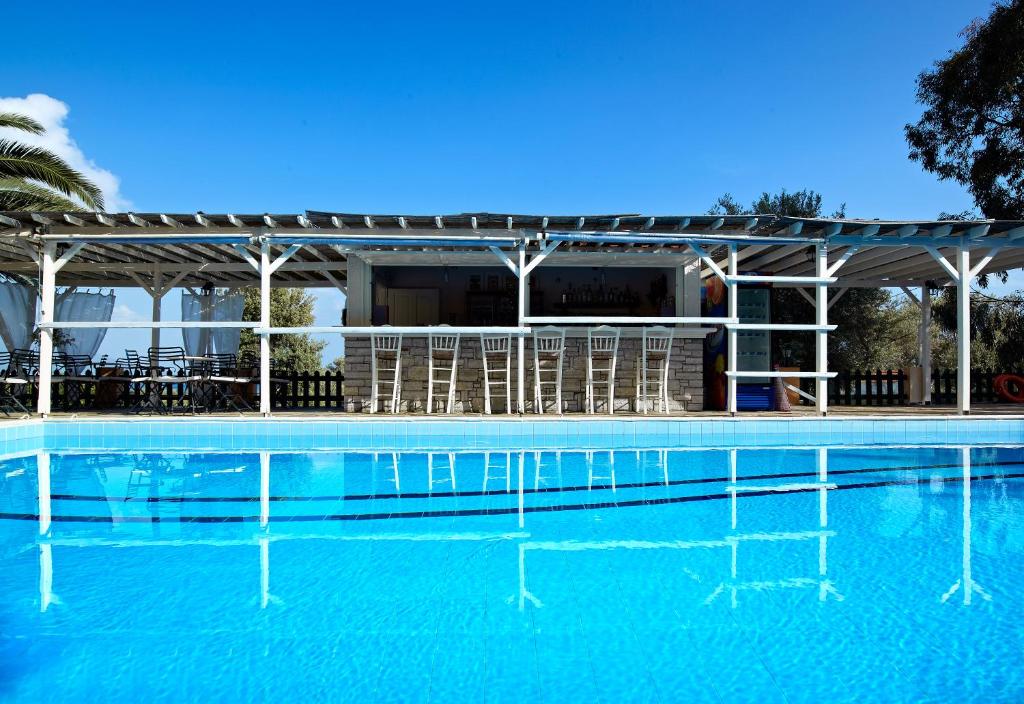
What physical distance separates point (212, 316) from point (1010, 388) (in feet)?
50.6

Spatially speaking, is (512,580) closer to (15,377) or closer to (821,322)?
(821,322)

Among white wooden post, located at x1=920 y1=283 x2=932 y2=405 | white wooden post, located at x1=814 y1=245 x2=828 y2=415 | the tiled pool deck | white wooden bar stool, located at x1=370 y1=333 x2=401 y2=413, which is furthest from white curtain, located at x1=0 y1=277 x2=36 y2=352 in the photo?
white wooden post, located at x1=920 y1=283 x2=932 y2=405

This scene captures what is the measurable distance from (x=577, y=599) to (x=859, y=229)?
316 inches

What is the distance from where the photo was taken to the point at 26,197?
1031 centimetres

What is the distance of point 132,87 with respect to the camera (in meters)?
14.6

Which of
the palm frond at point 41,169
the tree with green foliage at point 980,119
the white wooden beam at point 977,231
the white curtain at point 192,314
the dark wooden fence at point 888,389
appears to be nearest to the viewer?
the white wooden beam at point 977,231

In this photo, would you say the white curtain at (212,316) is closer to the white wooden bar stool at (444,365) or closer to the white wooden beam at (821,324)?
the white wooden bar stool at (444,365)

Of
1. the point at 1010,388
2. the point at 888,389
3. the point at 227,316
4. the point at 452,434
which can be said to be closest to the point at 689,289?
the point at 452,434

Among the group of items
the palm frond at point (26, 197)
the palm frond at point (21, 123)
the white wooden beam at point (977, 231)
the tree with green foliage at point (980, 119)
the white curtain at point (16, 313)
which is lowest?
the white curtain at point (16, 313)

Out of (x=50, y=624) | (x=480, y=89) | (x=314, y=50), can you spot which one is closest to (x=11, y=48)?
(x=314, y=50)

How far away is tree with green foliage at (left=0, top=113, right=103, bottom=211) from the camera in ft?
31.7

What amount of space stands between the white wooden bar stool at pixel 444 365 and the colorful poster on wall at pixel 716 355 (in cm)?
402

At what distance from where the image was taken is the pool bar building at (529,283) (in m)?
9.20

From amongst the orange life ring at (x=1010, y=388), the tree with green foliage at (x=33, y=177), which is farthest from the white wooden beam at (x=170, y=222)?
the orange life ring at (x=1010, y=388)
